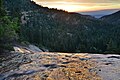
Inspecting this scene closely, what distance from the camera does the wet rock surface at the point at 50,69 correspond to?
1614 cm

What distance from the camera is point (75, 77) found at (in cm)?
1578

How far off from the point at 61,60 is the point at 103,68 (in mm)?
4228

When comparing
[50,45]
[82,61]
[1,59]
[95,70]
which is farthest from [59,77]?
[50,45]

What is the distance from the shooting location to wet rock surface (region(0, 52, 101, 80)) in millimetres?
16141

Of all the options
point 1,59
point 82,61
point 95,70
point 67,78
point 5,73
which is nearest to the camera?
point 67,78

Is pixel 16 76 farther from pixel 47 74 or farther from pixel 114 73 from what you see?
pixel 114 73

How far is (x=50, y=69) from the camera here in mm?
17766

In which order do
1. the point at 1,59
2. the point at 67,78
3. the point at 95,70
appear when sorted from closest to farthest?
the point at 67,78, the point at 95,70, the point at 1,59

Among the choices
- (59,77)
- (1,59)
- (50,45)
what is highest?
(59,77)

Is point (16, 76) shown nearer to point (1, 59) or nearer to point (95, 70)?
point (95, 70)

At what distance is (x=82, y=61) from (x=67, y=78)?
4.59 meters

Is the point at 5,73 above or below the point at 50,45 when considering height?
above

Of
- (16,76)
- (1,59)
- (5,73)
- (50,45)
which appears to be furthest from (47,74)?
(50,45)

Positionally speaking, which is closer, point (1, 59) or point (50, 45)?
point (1, 59)
